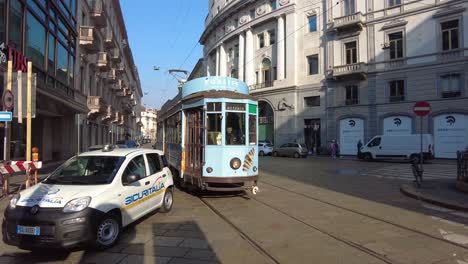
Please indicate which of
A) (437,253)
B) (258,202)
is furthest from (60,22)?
(437,253)

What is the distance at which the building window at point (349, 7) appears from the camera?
33.5 m

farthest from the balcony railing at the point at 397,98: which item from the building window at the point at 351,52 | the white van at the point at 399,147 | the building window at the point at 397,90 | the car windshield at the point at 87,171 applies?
the car windshield at the point at 87,171

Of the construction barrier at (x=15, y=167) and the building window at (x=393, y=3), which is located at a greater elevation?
the building window at (x=393, y=3)

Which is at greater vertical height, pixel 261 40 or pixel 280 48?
pixel 261 40

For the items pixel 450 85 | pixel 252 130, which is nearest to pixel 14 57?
pixel 252 130

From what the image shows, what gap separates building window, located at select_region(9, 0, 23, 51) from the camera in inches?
568

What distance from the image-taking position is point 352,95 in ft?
110

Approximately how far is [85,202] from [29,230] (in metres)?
0.80

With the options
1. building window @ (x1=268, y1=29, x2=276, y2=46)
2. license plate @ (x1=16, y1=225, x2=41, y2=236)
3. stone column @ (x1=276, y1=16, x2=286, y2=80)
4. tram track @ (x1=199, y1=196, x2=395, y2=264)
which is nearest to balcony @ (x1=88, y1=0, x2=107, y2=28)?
stone column @ (x1=276, y1=16, x2=286, y2=80)

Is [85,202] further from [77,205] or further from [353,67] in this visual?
[353,67]

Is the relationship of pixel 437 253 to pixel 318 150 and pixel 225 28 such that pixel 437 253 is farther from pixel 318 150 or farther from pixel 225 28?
pixel 225 28

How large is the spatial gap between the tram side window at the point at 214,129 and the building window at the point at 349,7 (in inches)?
1135

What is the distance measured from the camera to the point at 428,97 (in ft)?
93.9

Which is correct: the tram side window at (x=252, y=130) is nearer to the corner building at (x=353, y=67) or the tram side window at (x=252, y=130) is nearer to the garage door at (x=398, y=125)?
the corner building at (x=353, y=67)
